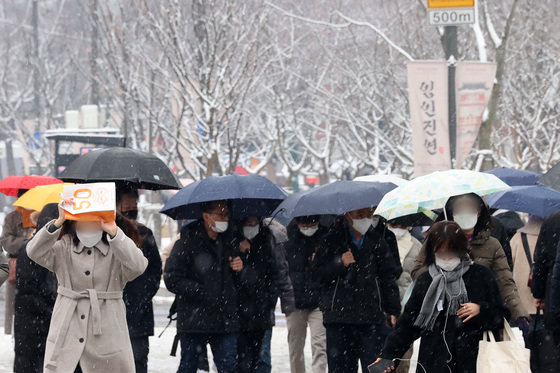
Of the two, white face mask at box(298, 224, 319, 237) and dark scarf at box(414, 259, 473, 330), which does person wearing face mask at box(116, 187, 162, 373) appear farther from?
dark scarf at box(414, 259, 473, 330)

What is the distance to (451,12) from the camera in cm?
1236

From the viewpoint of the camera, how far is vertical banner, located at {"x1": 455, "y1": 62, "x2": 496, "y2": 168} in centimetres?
1275

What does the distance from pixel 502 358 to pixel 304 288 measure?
3.78 m

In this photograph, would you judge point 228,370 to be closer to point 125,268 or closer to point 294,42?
point 125,268

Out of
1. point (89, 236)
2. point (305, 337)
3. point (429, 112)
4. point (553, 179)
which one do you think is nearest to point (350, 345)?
point (305, 337)

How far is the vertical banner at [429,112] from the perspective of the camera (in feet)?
41.9

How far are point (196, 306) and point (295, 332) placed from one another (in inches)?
70.0

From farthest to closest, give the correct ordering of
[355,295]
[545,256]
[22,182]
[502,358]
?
[22,182]
[355,295]
[545,256]
[502,358]

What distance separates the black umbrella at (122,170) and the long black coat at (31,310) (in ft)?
3.17

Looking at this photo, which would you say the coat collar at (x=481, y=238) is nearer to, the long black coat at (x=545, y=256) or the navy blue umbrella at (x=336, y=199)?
the long black coat at (x=545, y=256)

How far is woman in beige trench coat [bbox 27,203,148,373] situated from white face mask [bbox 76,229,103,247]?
0.02m

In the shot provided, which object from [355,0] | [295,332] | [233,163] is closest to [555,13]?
[355,0]

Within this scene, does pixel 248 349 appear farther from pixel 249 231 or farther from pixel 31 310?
pixel 31 310

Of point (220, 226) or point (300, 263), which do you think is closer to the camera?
point (220, 226)
